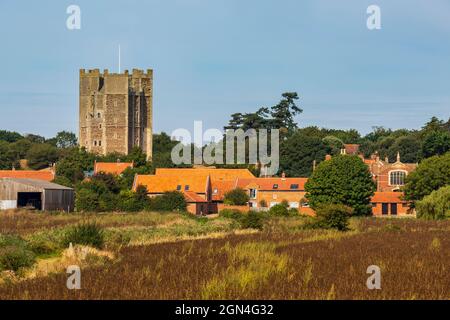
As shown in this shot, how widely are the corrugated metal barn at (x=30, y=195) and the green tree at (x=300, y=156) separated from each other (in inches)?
1532

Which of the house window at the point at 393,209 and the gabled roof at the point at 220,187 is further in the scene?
the gabled roof at the point at 220,187

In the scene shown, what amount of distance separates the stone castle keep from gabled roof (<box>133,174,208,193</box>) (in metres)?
50.7

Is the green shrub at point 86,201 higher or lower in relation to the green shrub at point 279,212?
higher

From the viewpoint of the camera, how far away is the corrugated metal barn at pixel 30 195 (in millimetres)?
76500

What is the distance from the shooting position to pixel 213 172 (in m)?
100

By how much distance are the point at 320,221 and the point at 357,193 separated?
30.5 metres

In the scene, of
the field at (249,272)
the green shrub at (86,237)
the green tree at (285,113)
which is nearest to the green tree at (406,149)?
the green tree at (285,113)

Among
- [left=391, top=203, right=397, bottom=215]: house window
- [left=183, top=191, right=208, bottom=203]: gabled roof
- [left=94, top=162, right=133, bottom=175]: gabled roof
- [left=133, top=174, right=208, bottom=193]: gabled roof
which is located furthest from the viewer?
[left=94, top=162, right=133, bottom=175]: gabled roof

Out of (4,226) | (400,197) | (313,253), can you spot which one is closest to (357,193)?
(400,197)

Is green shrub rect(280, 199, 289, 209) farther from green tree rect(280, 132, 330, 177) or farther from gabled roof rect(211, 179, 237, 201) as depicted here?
green tree rect(280, 132, 330, 177)

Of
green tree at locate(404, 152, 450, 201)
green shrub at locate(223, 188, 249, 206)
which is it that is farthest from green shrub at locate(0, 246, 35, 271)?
green shrub at locate(223, 188, 249, 206)

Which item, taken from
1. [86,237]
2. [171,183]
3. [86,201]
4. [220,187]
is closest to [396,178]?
[220,187]

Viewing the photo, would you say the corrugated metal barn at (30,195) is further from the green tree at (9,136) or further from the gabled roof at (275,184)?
the green tree at (9,136)

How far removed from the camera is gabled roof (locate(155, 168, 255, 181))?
95.4 m
